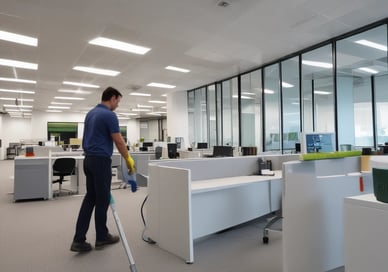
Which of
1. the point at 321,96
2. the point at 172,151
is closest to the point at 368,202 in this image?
the point at 172,151

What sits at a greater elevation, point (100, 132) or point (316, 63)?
point (316, 63)

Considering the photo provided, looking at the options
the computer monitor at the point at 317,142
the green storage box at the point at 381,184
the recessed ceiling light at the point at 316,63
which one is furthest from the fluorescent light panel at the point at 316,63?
the green storage box at the point at 381,184

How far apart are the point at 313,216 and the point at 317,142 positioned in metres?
1.40

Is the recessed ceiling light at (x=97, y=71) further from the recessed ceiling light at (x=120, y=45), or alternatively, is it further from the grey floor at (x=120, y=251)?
the grey floor at (x=120, y=251)

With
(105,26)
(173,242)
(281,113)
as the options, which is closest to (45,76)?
(105,26)

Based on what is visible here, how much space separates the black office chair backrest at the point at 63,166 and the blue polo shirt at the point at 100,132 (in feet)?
10.8

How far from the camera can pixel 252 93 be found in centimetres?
864

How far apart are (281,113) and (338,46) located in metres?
2.14

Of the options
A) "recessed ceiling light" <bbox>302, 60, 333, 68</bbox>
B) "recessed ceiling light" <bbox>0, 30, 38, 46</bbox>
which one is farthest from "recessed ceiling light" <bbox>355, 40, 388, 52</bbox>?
"recessed ceiling light" <bbox>0, 30, 38, 46</bbox>

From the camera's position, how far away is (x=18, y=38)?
5254 mm

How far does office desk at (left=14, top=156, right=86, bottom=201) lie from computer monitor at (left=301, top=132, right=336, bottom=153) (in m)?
4.72

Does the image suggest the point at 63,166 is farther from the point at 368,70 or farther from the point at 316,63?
the point at 368,70

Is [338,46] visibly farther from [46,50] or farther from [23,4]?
[46,50]

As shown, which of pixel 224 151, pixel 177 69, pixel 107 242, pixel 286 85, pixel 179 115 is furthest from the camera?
pixel 179 115
